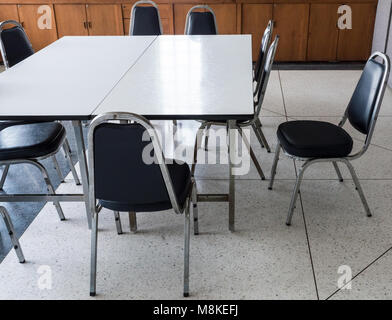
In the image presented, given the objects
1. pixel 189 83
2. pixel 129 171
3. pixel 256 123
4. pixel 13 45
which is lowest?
pixel 256 123

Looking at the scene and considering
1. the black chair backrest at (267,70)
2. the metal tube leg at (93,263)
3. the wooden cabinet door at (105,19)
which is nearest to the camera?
the metal tube leg at (93,263)

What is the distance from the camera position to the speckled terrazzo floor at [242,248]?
210 centimetres

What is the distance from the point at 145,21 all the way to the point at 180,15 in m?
1.24

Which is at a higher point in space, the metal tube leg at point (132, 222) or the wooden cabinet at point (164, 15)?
the wooden cabinet at point (164, 15)

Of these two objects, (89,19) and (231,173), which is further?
(89,19)

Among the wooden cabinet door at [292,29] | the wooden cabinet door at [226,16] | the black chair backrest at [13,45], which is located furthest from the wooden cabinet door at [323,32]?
the black chair backrest at [13,45]

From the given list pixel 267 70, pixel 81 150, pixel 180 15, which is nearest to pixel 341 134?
pixel 267 70

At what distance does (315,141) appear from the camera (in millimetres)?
2420

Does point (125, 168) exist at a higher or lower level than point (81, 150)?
higher

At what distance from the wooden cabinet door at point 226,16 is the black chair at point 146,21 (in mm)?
1277

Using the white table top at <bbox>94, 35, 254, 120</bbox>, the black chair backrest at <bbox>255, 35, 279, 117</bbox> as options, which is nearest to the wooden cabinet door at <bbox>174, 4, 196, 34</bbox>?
the white table top at <bbox>94, 35, 254, 120</bbox>

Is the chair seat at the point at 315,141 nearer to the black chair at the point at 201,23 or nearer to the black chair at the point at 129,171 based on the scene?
the black chair at the point at 129,171

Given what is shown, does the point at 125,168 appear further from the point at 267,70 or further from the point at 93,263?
the point at 267,70
